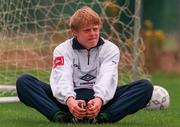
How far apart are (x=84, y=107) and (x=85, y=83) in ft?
1.19

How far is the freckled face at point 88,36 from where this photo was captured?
238 inches

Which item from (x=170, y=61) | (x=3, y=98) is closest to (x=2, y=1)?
(x=3, y=98)

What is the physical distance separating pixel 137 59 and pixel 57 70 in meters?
3.93

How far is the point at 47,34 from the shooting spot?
10.6 m

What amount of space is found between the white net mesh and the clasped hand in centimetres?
413

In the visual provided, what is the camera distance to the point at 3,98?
838 centimetres

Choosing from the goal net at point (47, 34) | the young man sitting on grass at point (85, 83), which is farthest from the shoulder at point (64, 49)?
the goal net at point (47, 34)

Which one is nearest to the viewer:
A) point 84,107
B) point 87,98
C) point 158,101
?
point 84,107

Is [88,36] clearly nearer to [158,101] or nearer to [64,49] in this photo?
[64,49]

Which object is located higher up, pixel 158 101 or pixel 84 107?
pixel 84 107

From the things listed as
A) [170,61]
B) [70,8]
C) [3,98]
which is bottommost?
[170,61]

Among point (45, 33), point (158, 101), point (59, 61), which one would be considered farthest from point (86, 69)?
point (45, 33)

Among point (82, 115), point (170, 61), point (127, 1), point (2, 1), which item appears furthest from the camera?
point (170, 61)

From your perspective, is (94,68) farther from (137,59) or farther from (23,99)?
(137,59)
